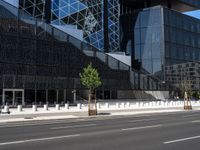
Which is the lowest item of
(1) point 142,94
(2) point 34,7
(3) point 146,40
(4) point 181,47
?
(1) point 142,94

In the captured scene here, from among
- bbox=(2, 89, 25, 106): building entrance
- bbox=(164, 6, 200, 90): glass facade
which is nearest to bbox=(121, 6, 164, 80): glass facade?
bbox=(164, 6, 200, 90): glass facade

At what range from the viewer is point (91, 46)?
65.7 metres

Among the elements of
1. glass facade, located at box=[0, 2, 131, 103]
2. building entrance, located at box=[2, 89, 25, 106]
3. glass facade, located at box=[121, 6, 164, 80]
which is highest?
glass facade, located at box=[121, 6, 164, 80]

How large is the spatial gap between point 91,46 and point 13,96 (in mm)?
18028

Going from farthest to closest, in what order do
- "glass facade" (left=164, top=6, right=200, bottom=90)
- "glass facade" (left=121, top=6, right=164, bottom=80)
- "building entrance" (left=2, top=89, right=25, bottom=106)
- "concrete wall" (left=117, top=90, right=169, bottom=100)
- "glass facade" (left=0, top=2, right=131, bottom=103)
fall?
"glass facade" (left=164, top=6, right=200, bottom=90) < "glass facade" (left=121, top=6, right=164, bottom=80) < "concrete wall" (left=117, top=90, right=169, bottom=100) < "glass facade" (left=0, top=2, right=131, bottom=103) < "building entrance" (left=2, top=89, right=25, bottom=106)

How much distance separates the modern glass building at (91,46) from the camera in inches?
2136

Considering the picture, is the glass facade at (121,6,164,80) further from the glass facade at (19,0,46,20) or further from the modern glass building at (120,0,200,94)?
the glass facade at (19,0,46,20)

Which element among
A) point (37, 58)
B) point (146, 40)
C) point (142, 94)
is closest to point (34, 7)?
point (37, 58)

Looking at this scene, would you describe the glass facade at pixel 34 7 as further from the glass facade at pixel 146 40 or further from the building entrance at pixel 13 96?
the glass facade at pixel 146 40

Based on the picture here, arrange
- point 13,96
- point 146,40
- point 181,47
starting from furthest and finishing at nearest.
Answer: point 181,47 → point 146,40 → point 13,96

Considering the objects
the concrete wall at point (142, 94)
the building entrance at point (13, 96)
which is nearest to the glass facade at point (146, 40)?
the concrete wall at point (142, 94)

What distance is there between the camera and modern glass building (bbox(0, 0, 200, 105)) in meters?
54.2

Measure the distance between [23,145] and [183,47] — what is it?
268 ft

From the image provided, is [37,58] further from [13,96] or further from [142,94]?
[142,94]
